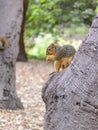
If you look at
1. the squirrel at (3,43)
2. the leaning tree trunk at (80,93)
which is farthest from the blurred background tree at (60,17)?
the leaning tree trunk at (80,93)

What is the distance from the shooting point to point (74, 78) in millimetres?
3004

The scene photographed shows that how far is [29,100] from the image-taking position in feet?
25.3

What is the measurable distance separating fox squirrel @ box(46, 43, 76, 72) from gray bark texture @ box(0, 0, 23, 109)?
2299 mm

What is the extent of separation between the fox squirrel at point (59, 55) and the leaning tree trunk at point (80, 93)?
510mm

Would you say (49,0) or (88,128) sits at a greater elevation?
(88,128)

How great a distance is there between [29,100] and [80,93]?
15.9ft

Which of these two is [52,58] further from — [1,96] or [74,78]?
[1,96]

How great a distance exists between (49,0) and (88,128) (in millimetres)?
8350

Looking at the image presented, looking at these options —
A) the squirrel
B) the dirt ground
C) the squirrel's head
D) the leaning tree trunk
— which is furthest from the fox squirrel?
the squirrel

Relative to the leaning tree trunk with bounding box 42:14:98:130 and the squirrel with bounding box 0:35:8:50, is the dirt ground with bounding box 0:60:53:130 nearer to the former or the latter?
the squirrel with bounding box 0:35:8:50

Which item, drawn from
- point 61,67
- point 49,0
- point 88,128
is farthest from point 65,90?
point 49,0

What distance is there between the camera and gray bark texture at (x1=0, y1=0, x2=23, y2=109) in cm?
590

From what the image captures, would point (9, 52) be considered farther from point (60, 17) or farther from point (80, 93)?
Result: point (60, 17)

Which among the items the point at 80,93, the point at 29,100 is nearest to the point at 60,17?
the point at 29,100
